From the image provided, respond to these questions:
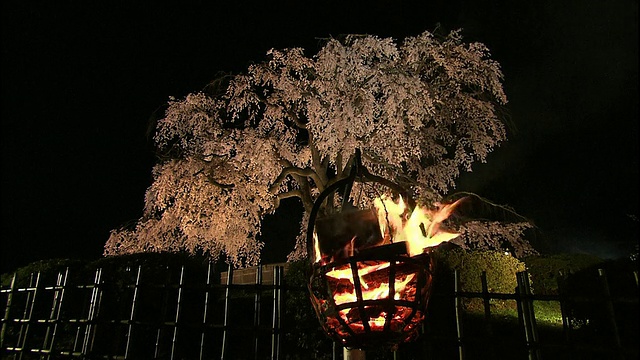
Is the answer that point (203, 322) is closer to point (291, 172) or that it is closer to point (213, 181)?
point (213, 181)

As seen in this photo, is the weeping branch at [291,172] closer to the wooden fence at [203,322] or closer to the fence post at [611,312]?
the wooden fence at [203,322]

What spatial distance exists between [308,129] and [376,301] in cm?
918

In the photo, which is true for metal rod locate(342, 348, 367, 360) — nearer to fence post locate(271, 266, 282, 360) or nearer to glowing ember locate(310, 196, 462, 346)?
fence post locate(271, 266, 282, 360)

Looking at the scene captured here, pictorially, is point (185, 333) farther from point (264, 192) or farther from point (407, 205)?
point (407, 205)

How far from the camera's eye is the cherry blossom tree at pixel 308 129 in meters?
10.4

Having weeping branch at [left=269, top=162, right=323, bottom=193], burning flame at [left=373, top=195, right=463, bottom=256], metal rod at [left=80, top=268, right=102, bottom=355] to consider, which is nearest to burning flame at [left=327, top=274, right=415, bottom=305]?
burning flame at [left=373, top=195, right=463, bottom=256]

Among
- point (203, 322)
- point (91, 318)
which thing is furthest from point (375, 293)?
point (91, 318)

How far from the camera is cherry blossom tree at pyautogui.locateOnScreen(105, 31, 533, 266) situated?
10.4m

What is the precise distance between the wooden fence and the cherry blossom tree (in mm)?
3223

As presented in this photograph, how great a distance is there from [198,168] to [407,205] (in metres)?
9.34

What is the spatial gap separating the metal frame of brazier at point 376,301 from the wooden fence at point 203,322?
674 millimetres

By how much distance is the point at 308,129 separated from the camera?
1120 centimetres

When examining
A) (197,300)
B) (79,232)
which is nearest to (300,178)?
(197,300)

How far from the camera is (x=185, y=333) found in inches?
299
